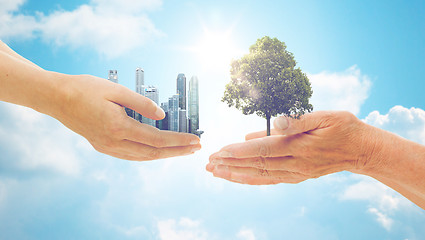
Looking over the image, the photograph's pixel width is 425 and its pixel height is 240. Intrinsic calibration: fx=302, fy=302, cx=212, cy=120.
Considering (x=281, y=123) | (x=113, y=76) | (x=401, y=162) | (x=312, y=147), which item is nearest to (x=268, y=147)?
(x=281, y=123)

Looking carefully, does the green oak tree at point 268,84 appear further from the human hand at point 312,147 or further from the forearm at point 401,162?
the forearm at point 401,162

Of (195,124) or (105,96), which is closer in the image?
(105,96)

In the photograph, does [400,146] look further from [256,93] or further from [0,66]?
[0,66]

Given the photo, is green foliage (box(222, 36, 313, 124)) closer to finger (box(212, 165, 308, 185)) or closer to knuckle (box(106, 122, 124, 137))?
finger (box(212, 165, 308, 185))

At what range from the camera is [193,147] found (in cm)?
501

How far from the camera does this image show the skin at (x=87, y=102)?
407 cm

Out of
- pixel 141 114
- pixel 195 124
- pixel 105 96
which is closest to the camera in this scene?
pixel 105 96

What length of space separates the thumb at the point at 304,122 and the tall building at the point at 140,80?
7.32 ft

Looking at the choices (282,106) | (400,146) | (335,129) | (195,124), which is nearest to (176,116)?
(195,124)

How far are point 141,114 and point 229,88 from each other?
55.0 inches

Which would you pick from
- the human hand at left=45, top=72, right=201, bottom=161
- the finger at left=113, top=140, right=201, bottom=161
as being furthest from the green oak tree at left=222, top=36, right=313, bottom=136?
the human hand at left=45, top=72, right=201, bottom=161

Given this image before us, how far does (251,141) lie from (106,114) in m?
2.07

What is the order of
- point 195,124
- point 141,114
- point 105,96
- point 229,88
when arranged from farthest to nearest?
point 195,124 → point 229,88 → point 141,114 → point 105,96

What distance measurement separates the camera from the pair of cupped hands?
13.4 ft
